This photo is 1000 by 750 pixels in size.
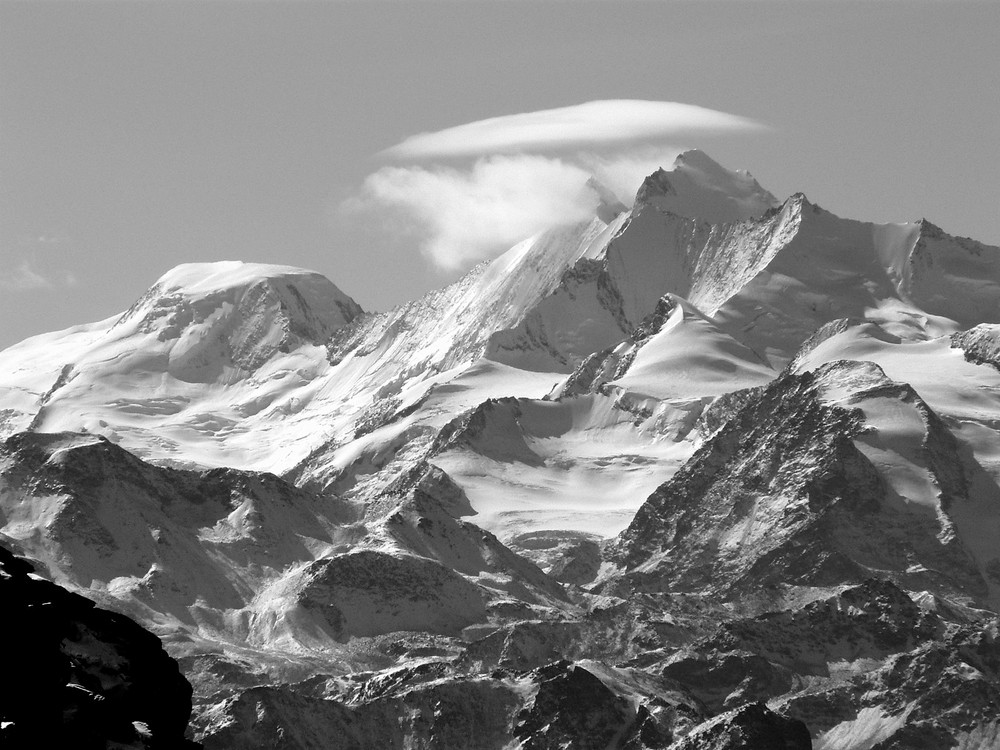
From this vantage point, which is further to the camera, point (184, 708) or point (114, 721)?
point (184, 708)

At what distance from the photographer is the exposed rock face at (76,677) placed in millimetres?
91562

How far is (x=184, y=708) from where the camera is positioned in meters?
99.4

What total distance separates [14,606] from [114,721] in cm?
476

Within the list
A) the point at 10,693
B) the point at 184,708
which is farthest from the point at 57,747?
the point at 184,708

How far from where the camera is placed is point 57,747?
91.1 meters

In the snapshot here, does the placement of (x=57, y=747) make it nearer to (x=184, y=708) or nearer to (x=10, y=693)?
(x=10, y=693)

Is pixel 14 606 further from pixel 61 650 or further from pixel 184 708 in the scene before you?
pixel 184 708

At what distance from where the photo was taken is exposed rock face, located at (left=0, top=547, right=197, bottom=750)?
91562 mm

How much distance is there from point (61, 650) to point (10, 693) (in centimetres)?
250

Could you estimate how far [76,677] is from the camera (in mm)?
93250

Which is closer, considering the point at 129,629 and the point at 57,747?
the point at 57,747

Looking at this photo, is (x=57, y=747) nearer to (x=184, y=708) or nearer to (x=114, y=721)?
(x=114, y=721)

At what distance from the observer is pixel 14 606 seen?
93.6 m

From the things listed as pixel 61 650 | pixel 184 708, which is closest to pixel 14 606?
pixel 61 650
